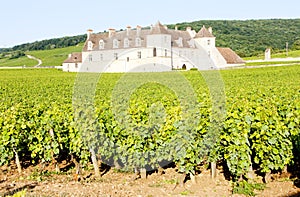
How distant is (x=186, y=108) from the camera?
10297 millimetres

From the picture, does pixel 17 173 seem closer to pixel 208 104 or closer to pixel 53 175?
pixel 53 175

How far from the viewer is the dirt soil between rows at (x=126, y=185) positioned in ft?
28.1

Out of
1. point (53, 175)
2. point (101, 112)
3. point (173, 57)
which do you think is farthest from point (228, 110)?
point (173, 57)

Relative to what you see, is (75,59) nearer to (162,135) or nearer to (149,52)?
(149,52)

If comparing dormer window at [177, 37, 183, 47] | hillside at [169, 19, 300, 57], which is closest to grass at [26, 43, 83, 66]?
dormer window at [177, 37, 183, 47]

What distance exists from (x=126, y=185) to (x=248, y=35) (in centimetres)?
16039

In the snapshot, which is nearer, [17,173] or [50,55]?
[17,173]

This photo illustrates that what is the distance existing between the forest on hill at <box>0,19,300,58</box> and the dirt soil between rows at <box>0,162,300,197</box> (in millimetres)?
108069

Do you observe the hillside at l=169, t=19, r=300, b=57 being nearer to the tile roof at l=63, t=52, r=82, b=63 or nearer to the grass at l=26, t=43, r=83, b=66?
the grass at l=26, t=43, r=83, b=66

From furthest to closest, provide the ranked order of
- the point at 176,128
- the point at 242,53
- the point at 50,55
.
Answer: the point at 50,55, the point at 242,53, the point at 176,128

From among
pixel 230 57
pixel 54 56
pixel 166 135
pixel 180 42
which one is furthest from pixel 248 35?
pixel 166 135

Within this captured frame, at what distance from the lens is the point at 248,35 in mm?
160875

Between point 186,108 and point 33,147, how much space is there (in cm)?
438

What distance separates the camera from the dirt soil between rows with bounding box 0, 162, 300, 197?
855 centimetres
